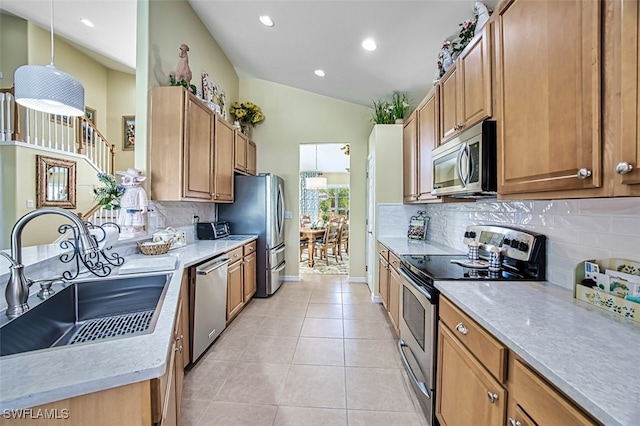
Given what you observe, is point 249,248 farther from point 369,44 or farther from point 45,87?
point 369,44

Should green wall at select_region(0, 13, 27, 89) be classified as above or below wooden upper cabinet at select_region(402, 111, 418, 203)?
above

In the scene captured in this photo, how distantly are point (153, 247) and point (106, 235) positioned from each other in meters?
0.36

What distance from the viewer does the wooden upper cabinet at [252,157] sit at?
4.44 m

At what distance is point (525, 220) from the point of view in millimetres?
1686

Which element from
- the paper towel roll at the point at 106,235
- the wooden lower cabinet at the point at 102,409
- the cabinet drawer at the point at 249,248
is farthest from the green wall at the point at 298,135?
the wooden lower cabinet at the point at 102,409

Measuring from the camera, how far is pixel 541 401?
2.51ft

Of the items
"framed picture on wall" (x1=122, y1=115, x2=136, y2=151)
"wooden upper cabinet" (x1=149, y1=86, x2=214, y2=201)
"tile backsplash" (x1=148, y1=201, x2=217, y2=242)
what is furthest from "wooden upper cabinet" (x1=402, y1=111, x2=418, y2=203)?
"framed picture on wall" (x1=122, y1=115, x2=136, y2=151)

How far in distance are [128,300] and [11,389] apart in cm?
101

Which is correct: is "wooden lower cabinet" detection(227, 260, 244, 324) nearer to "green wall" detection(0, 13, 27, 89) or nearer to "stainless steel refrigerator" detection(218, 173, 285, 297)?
"stainless steel refrigerator" detection(218, 173, 285, 297)

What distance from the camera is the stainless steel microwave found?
1524 millimetres

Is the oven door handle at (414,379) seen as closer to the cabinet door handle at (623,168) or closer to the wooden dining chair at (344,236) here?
the cabinet door handle at (623,168)

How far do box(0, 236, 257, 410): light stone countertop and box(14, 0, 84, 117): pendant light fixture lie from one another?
6.13 feet

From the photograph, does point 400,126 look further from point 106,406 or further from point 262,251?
point 106,406

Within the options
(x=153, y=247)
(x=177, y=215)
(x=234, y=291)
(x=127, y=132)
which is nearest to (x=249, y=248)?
(x=234, y=291)
